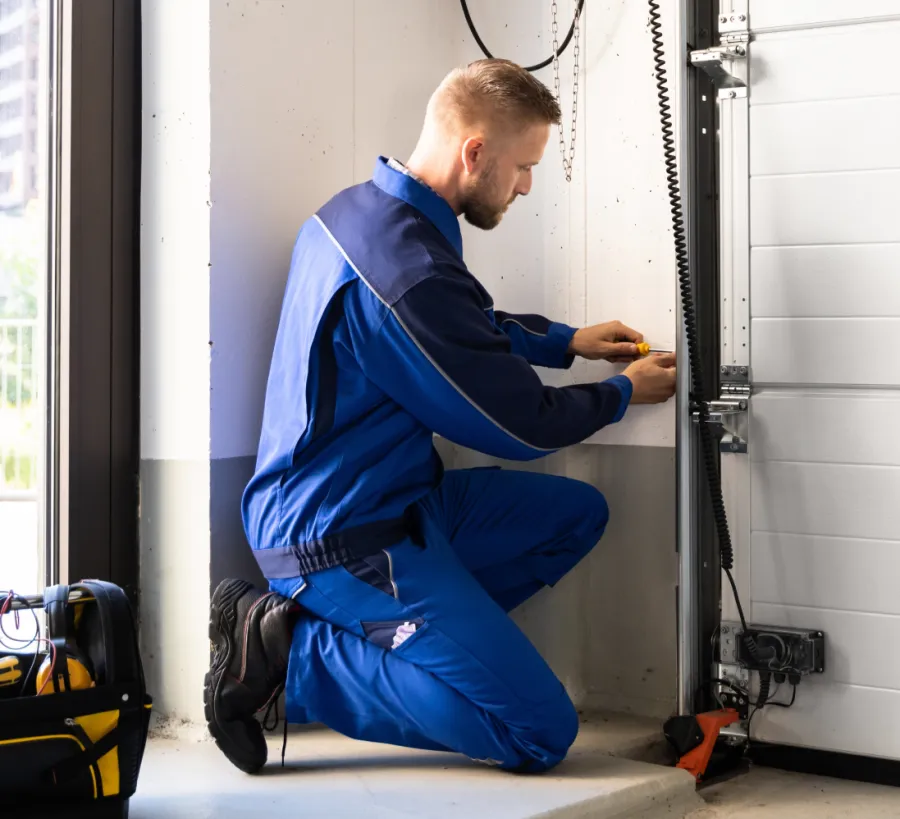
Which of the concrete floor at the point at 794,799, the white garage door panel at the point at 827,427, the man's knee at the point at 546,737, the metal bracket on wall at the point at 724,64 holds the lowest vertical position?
the concrete floor at the point at 794,799

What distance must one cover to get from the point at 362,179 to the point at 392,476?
935 mm

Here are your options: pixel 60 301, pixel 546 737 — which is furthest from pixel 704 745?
pixel 60 301

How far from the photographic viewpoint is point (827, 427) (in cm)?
241

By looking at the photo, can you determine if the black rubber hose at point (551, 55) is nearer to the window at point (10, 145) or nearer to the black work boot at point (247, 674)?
the window at point (10, 145)

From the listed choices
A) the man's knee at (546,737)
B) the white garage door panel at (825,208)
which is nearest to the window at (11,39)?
the white garage door panel at (825,208)

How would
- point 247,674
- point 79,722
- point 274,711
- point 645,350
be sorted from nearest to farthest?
point 79,722
point 247,674
point 274,711
point 645,350

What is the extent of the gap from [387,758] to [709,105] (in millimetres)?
1685

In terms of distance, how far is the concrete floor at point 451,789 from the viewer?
6.46 ft

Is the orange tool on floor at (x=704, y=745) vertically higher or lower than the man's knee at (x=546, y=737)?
lower

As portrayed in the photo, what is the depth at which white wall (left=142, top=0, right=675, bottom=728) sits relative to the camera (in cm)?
242

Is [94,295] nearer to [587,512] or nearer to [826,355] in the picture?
[587,512]

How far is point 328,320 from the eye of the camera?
2.18 meters

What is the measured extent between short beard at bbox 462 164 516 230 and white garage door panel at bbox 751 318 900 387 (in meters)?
0.66

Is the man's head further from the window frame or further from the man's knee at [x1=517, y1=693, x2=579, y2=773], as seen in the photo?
the man's knee at [x1=517, y1=693, x2=579, y2=773]
